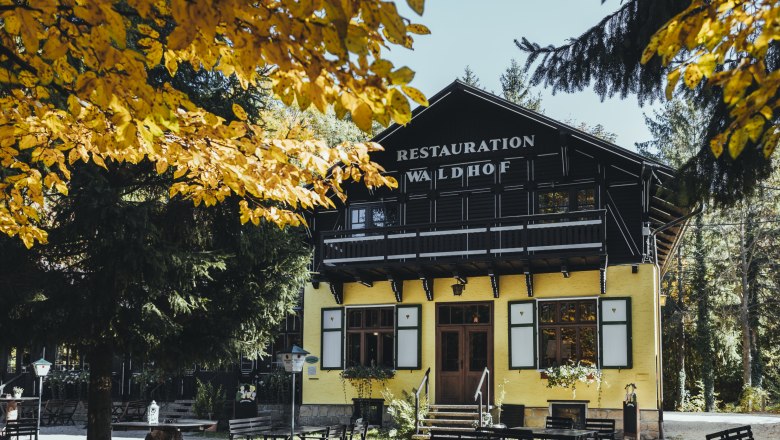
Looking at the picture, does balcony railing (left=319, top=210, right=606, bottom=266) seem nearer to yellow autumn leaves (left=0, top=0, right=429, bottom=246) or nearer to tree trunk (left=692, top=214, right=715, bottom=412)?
yellow autumn leaves (left=0, top=0, right=429, bottom=246)

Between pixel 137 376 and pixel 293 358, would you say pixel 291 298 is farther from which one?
pixel 137 376

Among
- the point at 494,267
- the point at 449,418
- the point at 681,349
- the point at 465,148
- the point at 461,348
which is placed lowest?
the point at 449,418

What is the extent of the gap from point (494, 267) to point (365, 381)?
464 centimetres

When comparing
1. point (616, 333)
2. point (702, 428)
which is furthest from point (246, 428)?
point (702, 428)

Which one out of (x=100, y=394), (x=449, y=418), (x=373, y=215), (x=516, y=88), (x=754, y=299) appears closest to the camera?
(x=100, y=394)

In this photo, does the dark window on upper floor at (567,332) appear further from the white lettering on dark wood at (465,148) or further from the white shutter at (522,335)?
the white lettering on dark wood at (465,148)

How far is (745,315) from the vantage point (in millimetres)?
35375

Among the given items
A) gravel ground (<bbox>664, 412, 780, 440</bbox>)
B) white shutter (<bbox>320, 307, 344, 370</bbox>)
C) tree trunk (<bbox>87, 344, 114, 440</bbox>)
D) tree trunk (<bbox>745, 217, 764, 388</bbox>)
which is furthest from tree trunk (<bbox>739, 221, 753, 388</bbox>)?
tree trunk (<bbox>87, 344, 114, 440</bbox>)

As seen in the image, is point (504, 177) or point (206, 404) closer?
point (504, 177)

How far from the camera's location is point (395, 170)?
2288 cm

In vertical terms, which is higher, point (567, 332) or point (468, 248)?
point (468, 248)

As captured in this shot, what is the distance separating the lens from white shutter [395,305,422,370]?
71.6ft

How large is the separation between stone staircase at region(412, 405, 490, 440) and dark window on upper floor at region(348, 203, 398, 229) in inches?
200

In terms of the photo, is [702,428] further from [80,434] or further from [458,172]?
[80,434]
